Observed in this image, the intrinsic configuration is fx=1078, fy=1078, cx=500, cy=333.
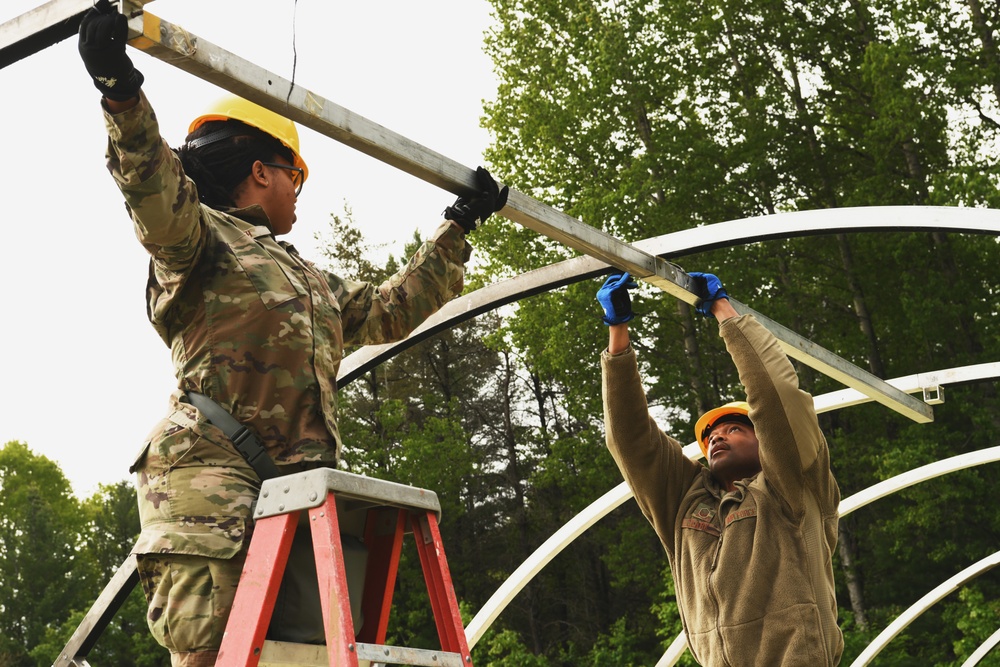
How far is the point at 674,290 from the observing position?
4.76m

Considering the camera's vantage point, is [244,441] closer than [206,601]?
No

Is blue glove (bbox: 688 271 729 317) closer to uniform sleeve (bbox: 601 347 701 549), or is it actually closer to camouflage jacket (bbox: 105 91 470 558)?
uniform sleeve (bbox: 601 347 701 549)

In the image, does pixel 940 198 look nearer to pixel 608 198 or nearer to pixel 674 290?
pixel 608 198

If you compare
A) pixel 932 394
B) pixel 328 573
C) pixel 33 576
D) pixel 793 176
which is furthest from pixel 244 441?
pixel 33 576

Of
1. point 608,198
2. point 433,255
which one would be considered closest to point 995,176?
point 608,198

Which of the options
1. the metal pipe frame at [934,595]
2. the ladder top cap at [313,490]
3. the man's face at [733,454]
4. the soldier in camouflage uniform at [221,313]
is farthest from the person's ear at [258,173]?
the metal pipe frame at [934,595]

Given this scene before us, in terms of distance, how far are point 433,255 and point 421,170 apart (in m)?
0.42

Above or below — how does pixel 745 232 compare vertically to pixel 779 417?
above

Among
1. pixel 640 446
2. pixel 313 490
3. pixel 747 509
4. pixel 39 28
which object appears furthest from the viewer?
pixel 640 446

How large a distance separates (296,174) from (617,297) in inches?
70.3

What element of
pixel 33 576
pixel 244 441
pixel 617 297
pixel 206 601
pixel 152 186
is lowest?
pixel 206 601

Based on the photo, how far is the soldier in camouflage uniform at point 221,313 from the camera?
8.32ft

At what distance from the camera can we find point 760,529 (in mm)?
4574

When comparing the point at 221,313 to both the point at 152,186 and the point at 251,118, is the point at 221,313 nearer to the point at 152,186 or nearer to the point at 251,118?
the point at 152,186
